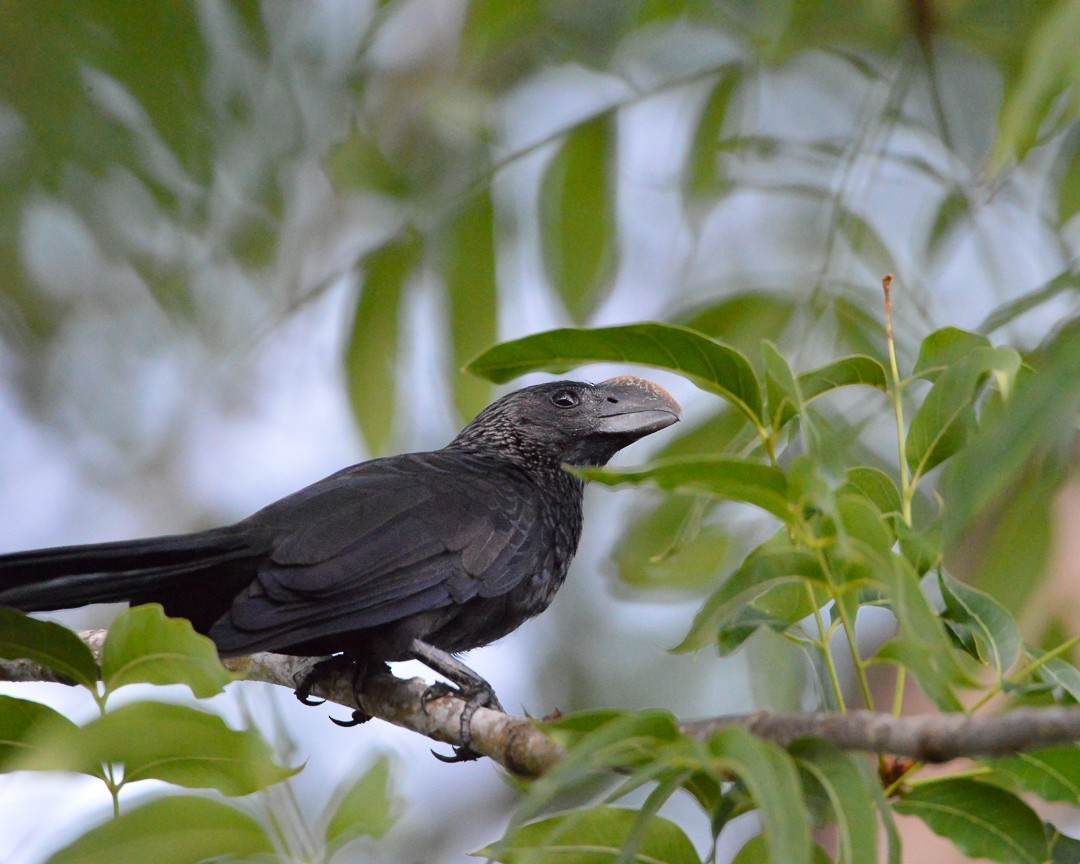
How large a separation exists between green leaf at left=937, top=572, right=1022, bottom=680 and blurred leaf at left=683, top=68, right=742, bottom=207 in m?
1.58

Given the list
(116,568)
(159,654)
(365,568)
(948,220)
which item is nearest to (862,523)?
(159,654)

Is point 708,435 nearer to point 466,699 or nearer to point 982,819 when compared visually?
point 466,699

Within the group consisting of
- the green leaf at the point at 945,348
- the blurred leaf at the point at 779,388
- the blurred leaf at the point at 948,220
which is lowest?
the blurred leaf at the point at 779,388

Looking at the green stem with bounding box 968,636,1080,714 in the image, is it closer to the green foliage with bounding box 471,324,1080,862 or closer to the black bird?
the green foliage with bounding box 471,324,1080,862

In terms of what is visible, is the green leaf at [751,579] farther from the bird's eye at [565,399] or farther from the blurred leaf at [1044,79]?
the bird's eye at [565,399]

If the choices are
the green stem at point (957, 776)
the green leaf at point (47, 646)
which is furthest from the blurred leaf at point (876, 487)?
the green leaf at point (47, 646)

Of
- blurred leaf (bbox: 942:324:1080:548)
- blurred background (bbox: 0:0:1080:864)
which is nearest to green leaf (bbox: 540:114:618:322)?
blurred background (bbox: 0:0:1080:864)

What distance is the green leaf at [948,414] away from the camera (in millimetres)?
1431

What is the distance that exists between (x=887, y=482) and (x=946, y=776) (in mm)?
440

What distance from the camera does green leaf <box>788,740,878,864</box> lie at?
1.12 metres

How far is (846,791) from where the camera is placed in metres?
1.17

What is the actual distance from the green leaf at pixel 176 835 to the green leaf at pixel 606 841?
0.92 ft

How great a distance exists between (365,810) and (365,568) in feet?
2.93

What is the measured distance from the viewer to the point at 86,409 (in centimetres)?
596
